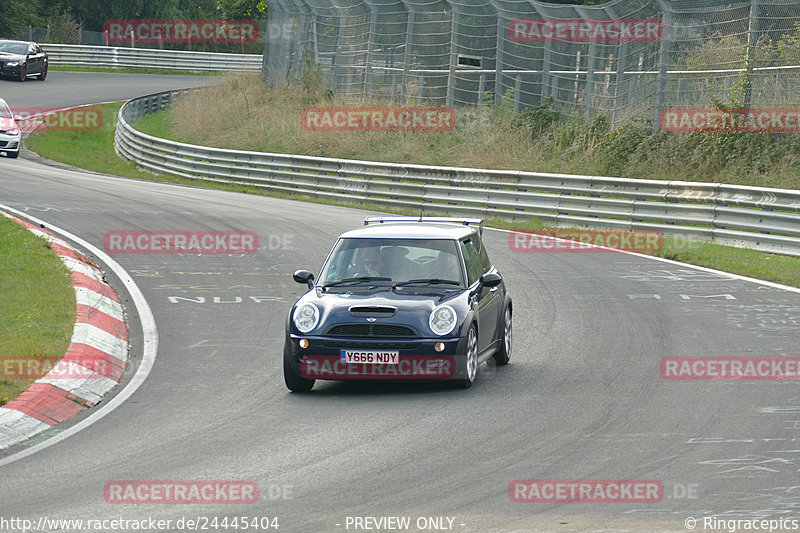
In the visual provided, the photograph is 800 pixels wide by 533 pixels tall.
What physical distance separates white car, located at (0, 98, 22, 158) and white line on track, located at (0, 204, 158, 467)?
13.7 m

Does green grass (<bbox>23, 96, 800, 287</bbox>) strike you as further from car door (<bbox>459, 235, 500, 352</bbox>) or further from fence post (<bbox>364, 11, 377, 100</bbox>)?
car door (<bbox>459, 235, 500, 352</bbox>)

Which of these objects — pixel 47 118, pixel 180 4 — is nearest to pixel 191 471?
pixel 47 118

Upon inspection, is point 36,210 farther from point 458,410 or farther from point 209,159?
point 458,410

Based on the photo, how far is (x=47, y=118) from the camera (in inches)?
1660

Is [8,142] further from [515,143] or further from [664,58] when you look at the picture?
[664,58]

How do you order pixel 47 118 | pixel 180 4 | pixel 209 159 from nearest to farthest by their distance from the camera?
pixel 209 159 < pixel 47 118 < pixel 180 4

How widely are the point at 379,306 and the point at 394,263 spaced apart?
3.21 ft

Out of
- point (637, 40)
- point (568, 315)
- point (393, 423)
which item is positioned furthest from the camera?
point (637, 40)

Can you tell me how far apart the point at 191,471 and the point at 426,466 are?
61.7 inches

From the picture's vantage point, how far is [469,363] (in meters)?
10.3

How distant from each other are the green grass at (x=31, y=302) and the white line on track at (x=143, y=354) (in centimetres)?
73

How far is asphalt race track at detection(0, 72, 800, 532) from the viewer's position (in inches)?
271
